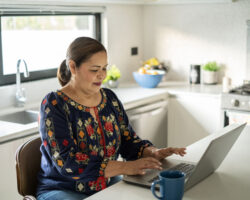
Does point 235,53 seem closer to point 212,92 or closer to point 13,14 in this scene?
point 212,92

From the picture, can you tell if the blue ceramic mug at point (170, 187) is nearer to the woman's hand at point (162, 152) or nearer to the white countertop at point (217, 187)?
the white countertop at point (217, 187)

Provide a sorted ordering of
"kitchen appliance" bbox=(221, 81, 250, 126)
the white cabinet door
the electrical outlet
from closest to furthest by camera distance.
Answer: "kitchen appliance" bbox=(221, 81, 250, 126) < the white cabinet door < the electrical outlet

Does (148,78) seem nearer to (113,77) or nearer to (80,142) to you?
(113,77)

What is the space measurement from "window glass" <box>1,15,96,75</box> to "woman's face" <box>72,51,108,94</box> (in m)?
1.48

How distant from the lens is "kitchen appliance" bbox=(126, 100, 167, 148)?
344 centimetres

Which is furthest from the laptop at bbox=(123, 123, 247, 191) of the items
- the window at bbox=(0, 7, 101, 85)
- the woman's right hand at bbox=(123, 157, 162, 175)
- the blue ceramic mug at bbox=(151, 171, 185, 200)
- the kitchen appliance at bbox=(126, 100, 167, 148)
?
the window at bbox=(0, 7, 101, 85)

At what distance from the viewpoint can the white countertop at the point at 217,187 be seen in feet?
4.76

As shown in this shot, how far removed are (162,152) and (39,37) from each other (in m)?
2.09

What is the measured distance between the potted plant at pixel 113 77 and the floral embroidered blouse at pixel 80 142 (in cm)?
181

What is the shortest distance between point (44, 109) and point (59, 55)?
6.86ft

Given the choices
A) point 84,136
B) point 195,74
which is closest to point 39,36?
point 195,74

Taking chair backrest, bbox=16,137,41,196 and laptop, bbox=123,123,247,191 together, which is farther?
chair backrest, bbox=16,137,41,196

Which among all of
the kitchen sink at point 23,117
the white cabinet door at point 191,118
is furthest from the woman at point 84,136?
the white cabinet door at point 191,118

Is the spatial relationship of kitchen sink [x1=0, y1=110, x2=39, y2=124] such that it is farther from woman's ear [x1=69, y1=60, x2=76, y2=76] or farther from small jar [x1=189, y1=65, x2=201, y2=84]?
small jar [x1=189, y1=65, x2=201, y2=84]
